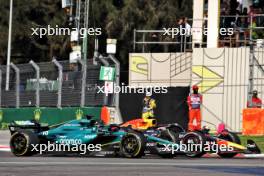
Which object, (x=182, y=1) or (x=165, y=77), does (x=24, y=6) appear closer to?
(x=182, y=1)

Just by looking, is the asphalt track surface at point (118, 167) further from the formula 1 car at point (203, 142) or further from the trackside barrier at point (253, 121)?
the trackside barrier at point (253, 121)

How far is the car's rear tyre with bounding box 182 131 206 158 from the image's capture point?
17.1m

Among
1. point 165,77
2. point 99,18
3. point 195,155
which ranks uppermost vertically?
point 99,18

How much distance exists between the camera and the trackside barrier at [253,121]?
2475 cm

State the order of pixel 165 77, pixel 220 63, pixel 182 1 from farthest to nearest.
A: 1. pixel 182 1
2. pixel 165 77
3. pixel 220 63

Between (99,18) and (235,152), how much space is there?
1358 inches

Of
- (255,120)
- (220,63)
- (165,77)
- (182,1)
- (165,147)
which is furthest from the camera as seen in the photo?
(182,1)

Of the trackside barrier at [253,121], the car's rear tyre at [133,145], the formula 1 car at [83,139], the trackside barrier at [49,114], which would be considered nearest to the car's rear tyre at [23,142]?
the formula 1 car at [83,139]

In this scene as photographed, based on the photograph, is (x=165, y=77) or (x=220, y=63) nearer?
(x=220, y=63)

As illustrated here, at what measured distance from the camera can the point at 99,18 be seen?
5112cm

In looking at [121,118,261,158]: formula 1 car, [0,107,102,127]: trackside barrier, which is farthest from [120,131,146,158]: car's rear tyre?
[0,107,102,127]: trackside barrier

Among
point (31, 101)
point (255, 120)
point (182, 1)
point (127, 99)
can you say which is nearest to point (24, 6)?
point (182, 1)

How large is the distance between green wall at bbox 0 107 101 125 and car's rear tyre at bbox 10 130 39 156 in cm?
1142

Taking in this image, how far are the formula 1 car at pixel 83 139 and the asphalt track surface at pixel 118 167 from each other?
0.25 meters
